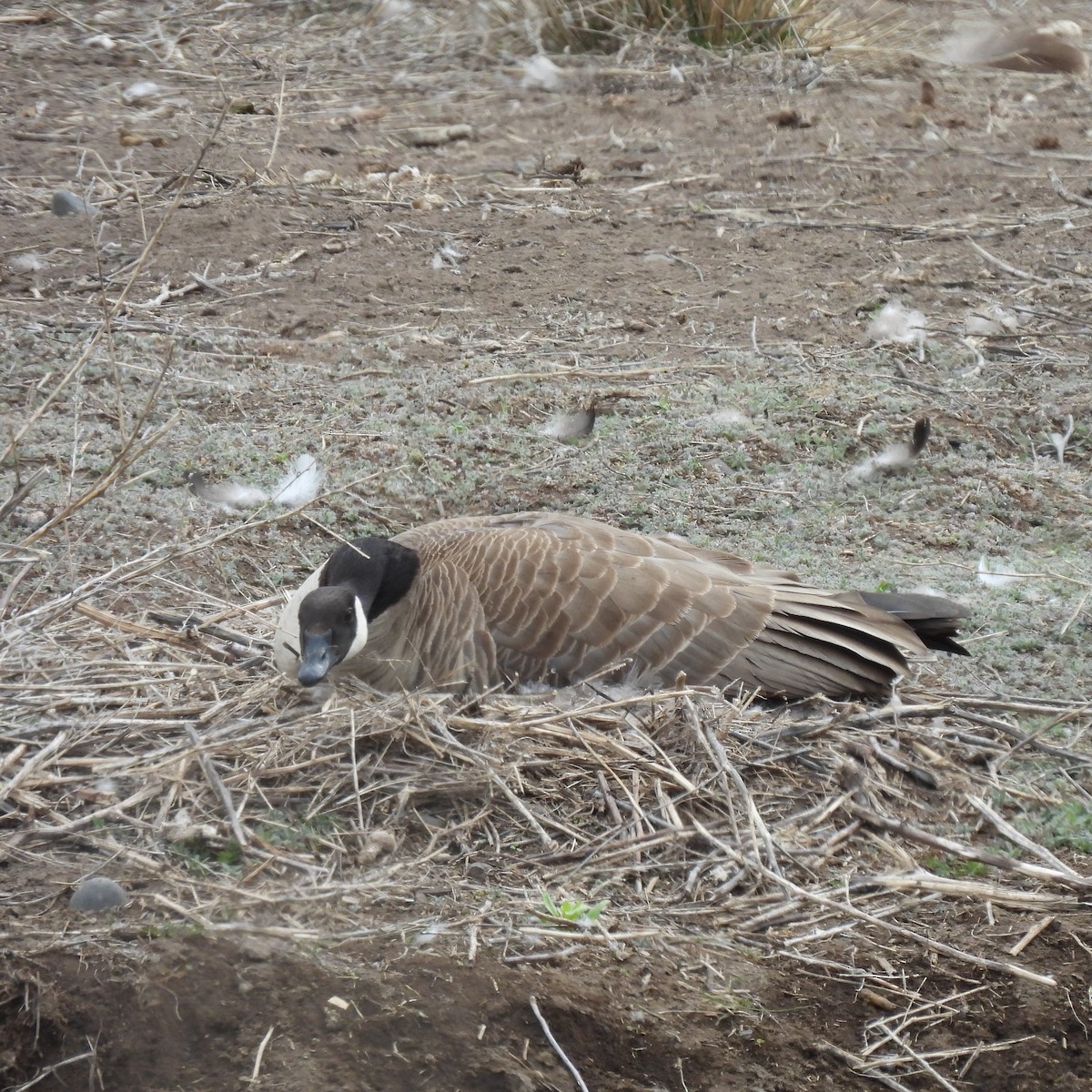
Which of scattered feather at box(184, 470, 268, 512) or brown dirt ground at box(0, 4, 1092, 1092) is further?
scattered feather at box(184, 470, 268, 512)

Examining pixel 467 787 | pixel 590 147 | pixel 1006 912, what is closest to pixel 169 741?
pixel 467 787

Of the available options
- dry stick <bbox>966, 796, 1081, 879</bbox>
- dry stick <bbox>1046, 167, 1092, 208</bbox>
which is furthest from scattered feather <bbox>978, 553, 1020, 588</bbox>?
dry stick <bbox>1046, 167, 1092, 208</bbox>

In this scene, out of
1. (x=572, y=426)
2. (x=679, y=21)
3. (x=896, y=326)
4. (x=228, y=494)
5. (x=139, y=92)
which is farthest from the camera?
(x=679, y=21)

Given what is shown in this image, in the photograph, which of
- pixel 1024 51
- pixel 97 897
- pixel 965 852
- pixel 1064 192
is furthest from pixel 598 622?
pixel 1024 51

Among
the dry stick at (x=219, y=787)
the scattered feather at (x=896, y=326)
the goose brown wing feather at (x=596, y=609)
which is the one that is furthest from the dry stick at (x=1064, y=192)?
the dry stick at (x=219, y=787)

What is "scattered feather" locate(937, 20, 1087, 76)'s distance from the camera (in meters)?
10.5

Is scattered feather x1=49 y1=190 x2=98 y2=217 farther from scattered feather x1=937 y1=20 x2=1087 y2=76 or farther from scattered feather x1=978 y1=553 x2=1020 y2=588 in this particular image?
scattered feather x1=937 y1=20 x2=1087 y2=76

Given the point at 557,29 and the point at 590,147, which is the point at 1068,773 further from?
the point at 557,29

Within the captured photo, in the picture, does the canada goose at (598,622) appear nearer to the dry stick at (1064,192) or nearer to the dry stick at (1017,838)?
the dry stick at (1017,838)

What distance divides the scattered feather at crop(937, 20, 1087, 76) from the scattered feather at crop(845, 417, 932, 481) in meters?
6.01

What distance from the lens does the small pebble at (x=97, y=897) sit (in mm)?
3119

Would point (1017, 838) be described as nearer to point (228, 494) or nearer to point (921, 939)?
point (921, 939)

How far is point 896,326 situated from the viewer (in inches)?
274

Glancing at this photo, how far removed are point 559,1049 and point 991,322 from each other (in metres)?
5.18
